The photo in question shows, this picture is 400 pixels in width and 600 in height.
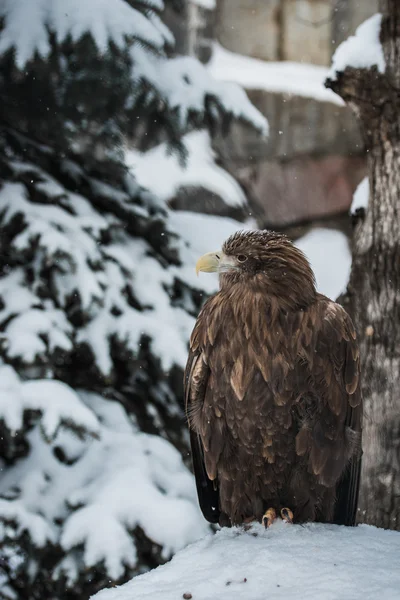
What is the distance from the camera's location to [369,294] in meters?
3.45

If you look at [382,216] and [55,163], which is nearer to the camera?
[382,216]

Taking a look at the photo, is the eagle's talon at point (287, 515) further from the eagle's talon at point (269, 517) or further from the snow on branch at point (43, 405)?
the snow on branch at point (43, 405)

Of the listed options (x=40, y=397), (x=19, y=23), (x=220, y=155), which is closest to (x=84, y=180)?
(x=19, y=23)

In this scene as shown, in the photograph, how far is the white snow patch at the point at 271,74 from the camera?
424 inches

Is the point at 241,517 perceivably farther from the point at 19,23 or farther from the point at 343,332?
the point at 19,23

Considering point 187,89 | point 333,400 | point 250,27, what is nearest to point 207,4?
point 250,27

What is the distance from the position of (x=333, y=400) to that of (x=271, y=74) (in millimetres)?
9112

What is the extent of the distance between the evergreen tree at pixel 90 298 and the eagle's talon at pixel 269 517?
0.66 m

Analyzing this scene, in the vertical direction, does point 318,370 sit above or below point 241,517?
above

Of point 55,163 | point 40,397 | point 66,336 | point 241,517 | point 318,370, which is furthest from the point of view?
point 55,163

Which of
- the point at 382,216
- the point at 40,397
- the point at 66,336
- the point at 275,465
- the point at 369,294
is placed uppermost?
the point at 382,216

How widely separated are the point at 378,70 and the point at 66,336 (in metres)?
1.83

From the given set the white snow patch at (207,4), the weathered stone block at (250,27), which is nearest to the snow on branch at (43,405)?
the white snow patch at (207,4)

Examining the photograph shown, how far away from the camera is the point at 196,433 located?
2938 mm
